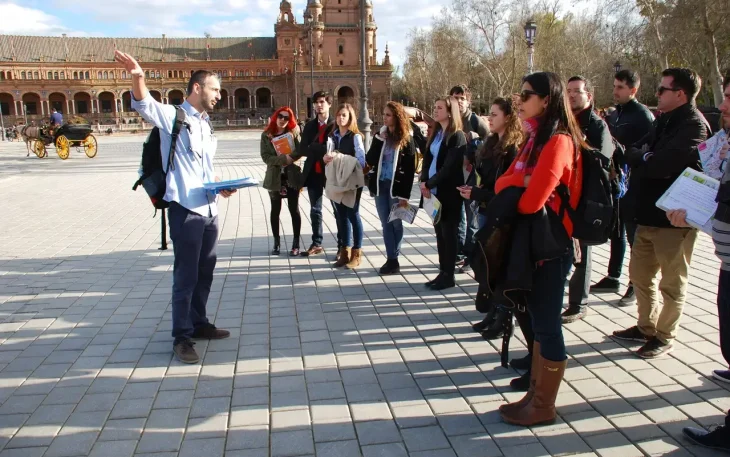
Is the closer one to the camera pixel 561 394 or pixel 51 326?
pixel 561 394

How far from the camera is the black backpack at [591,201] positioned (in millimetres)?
3184

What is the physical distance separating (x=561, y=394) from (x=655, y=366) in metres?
0.91

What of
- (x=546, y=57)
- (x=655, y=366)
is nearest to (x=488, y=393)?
(x=655, y=366)

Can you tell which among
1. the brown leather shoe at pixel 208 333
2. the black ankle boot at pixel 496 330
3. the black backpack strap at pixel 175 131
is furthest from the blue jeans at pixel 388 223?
the black backpack strap at pixel 175 131

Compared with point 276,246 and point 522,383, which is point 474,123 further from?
point 522,383

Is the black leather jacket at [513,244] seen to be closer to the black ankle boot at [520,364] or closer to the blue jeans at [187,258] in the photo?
the black ankle boot at [520,364]

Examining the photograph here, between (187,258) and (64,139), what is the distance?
74.3ft

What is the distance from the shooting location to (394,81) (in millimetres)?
100250

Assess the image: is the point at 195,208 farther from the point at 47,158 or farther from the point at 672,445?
the point at 47,158

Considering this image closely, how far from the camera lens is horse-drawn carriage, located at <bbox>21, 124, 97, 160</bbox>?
23.8m

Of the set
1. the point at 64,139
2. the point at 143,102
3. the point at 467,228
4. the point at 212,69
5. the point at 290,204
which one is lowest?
the point at 467,228

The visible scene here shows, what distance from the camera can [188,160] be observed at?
14.0ft

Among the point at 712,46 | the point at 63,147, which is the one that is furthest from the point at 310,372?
the point at 712,46

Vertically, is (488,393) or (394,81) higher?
(394,81)
